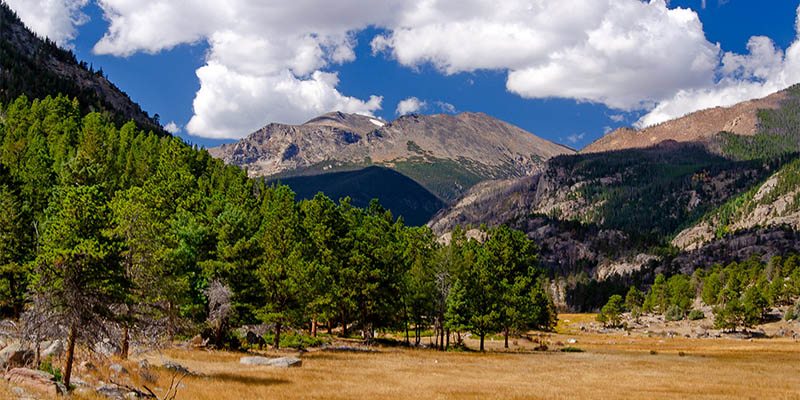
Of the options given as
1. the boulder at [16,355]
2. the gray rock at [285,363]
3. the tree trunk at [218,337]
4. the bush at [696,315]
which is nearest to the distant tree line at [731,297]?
the bush at [696,315]

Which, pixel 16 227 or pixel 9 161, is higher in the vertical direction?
pixel 9 161

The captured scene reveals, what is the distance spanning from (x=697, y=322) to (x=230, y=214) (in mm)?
139081

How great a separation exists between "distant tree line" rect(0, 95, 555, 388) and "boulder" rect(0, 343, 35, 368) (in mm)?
4012

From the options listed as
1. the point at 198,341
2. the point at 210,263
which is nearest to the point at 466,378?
the point at 210,263

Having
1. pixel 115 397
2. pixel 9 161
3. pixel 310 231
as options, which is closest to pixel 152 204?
pixel 310 231

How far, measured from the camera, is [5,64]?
198 metres

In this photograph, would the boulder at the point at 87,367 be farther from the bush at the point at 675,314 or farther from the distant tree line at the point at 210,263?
the bush at the point at 675,314

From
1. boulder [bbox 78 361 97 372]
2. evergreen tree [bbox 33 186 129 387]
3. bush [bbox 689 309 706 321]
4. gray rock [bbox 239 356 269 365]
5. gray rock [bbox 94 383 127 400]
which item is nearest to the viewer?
evergreen tree [bbox 33 186 129 387]

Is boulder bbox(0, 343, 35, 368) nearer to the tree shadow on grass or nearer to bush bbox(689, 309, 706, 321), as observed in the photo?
the tree shadow on grass

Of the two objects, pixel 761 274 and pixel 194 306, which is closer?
pixel 194 306

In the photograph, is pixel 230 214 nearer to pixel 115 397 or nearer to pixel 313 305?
pixel 313 305

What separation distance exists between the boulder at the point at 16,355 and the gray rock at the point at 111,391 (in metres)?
5.71

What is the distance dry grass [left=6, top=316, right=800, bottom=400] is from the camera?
29781 millimetres

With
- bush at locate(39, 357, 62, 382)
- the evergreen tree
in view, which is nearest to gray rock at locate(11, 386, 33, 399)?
the evergreen tree
